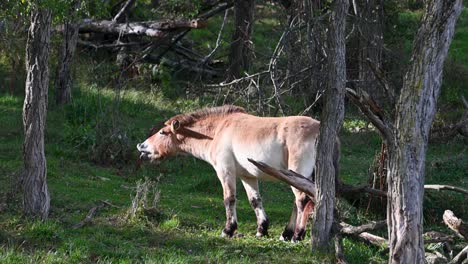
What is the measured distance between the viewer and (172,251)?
9945mm

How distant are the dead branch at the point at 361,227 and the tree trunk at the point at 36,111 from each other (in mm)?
3556

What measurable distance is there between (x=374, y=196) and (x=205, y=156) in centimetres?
234

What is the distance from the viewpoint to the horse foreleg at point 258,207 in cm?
1121

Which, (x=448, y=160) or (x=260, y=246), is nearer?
(x=260, y=246)

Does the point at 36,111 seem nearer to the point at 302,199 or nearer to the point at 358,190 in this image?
the point at 302,199

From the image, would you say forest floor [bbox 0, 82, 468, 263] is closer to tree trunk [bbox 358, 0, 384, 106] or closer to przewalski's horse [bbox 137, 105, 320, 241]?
przewalski's horse [bbox 137, 105, 320, 241]

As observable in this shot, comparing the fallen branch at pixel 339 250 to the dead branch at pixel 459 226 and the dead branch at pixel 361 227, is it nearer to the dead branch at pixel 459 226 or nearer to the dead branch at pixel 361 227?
the dead branch at pixel 361 227

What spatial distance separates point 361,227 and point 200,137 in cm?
291

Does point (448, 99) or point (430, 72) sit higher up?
point (430, 72)

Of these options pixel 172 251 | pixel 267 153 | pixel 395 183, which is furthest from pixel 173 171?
pixel 395 183

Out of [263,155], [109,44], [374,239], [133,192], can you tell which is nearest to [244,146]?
[263,155]

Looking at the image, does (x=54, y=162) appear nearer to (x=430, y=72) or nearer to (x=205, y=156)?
(x=205, y=156)

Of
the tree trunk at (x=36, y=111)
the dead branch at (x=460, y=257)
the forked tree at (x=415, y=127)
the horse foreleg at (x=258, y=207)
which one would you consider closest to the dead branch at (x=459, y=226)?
the dead branch at (x=460, y=257)

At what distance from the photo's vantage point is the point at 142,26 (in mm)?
19406
